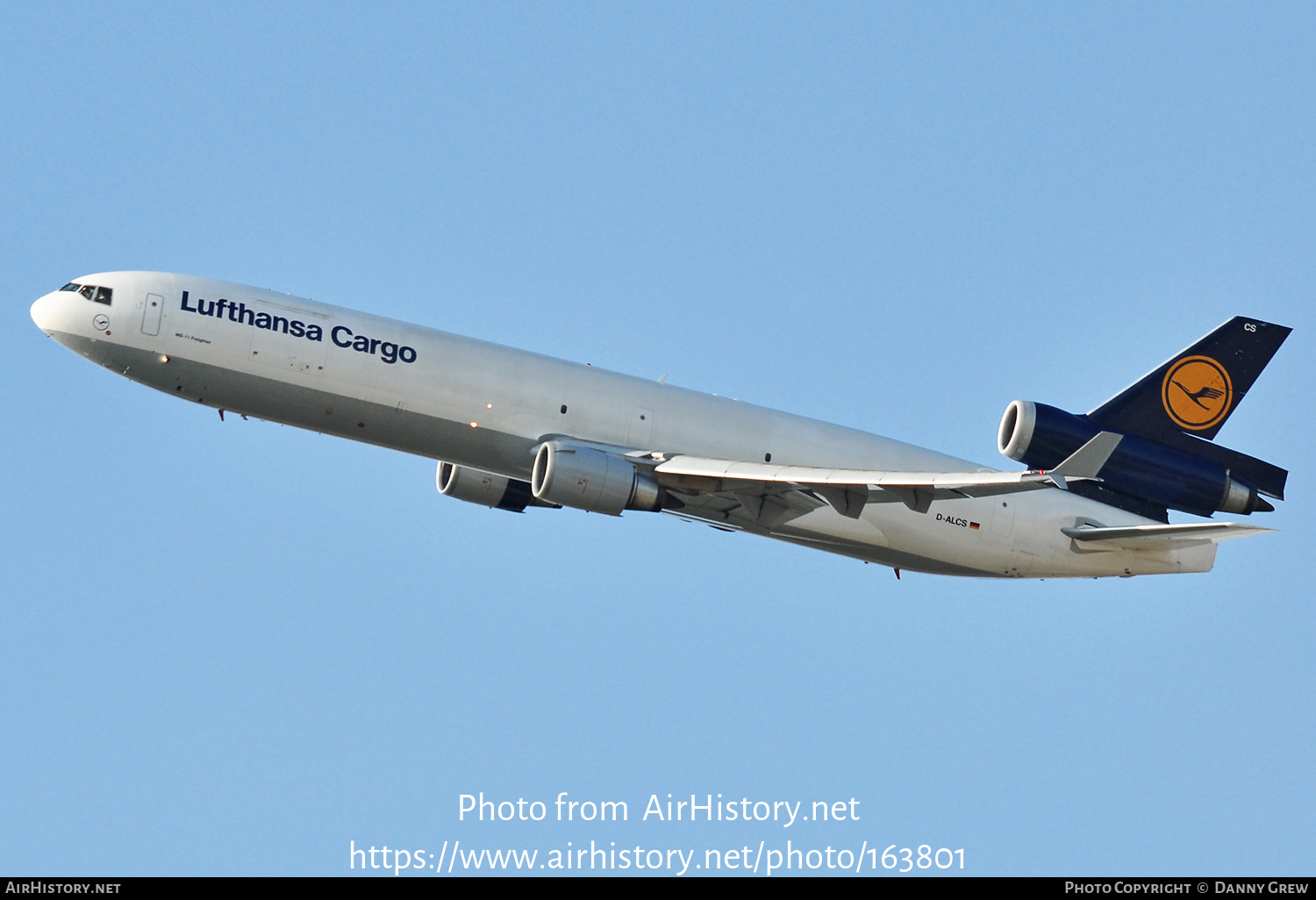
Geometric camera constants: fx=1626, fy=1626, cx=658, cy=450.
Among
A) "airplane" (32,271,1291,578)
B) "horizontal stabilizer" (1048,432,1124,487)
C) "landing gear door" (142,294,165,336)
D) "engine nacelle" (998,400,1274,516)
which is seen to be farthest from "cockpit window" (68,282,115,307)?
"engine nacelle" (998,400,1274,516)

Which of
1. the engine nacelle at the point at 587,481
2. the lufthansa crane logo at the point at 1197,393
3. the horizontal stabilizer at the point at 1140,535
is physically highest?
the lufthansa crane logo at the point at 1197,393

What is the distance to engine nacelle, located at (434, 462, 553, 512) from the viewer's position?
57.0 m

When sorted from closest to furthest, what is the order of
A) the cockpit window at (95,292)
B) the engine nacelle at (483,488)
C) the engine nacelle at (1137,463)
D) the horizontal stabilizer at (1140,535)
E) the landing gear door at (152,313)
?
the landing gear door at (152,313) < the cockpit window at (95,292) < the horizontal stabilizer at (1140,535) < the engine nacelle at (1137,463) < the engine nacelle at (483,488)

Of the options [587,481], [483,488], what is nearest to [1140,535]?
[587,481]

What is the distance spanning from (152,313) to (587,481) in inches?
553

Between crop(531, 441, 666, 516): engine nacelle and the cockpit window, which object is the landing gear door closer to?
the cockpit window

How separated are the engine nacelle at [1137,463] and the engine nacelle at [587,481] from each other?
13.4 metres

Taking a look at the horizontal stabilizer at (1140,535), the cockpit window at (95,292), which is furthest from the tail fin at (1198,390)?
the cockpit window at (95,292)

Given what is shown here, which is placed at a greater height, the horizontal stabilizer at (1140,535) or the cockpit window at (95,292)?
the cockpit window at (95,292)

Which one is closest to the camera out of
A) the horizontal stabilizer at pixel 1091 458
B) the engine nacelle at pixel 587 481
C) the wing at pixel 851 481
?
the horizontal stabilizer at pixel 1091 458

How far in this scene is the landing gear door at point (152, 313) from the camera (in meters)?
48.8

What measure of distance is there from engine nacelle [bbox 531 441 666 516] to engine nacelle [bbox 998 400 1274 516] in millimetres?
13413

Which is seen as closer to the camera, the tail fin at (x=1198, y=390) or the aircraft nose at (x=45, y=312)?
the aircraft nose at (x=45, y=312)

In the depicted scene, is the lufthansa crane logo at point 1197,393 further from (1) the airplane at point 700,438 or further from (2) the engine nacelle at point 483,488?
(2) the engine nacelle at point 483,488
